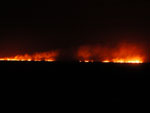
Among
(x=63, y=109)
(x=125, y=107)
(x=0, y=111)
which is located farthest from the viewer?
(x=125, y=107)

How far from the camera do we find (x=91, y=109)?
9477 millimetres

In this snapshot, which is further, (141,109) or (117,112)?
(141,109)

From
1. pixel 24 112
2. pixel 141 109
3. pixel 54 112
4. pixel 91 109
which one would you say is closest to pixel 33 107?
pixel 24 112

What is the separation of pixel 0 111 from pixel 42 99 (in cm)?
300

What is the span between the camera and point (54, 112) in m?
8.73

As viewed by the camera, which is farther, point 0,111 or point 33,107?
point 33,107

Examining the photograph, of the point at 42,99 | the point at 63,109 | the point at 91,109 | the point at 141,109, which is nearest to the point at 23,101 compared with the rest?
the point at 42,99

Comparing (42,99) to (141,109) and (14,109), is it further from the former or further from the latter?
(141,109)

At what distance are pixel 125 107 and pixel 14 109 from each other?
6.06 metres

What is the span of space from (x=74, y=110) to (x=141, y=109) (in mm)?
3810

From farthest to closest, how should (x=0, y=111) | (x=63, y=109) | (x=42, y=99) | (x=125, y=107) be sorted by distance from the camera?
1. (x=42, y=99)
2. (x=125, y=107)
3. (x=63, y=109)
4. (x=0, y=111)

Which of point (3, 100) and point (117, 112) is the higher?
point (3, 100)

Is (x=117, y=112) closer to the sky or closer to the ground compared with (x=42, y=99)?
closer to the ground

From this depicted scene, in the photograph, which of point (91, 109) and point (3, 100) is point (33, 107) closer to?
point (3, 100)
